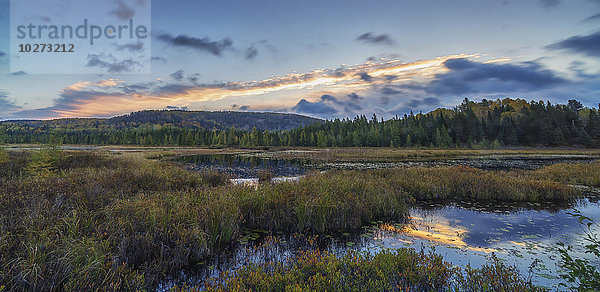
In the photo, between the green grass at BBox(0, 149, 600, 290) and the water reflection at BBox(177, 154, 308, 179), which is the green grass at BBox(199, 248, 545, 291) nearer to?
the green grass at BBox(0, 149, 600, 290)

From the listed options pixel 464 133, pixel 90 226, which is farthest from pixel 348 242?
pixel 464 133

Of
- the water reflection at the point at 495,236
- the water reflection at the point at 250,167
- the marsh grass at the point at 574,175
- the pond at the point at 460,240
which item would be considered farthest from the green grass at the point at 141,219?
the water reflection at the point at 250,167

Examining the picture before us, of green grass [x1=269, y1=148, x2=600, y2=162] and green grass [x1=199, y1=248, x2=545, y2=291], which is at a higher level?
green grass [x1=199, y1=248, x2=545, y2=291]

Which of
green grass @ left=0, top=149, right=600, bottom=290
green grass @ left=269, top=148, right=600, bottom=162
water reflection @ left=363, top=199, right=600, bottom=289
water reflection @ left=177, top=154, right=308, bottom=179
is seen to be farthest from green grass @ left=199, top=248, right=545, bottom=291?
green grass @ left=269, top=148, right=600, bottom=162

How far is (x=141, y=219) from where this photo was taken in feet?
26.2

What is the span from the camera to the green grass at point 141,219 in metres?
5.38

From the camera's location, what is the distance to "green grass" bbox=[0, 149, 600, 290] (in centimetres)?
538

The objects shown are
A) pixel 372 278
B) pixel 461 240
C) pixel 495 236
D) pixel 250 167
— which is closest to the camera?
pixel 372 278

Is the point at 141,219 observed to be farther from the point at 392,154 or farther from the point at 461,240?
the point at 392,154

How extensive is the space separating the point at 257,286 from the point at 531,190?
19138 millimetres

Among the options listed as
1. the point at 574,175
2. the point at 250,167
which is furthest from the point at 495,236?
the point at 250,167

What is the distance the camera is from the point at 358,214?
11492 mm

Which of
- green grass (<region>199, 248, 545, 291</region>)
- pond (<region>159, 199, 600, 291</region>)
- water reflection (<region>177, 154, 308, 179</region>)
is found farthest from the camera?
water reflection (<region>177, 154, 308, 179</region>)

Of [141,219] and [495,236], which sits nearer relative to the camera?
[141,219]
